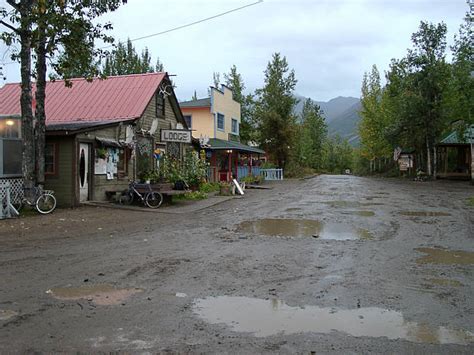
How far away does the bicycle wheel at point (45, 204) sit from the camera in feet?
47.2

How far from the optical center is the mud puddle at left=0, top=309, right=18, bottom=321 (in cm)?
485

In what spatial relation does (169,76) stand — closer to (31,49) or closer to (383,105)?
(31,49)

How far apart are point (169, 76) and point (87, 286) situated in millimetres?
18796

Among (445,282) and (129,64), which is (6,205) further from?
(129,64)

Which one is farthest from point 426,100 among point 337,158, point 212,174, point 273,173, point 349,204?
point 337,158

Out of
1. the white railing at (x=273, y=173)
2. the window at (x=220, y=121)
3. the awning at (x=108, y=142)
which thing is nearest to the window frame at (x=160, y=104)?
the awning at (x=108, y=142)

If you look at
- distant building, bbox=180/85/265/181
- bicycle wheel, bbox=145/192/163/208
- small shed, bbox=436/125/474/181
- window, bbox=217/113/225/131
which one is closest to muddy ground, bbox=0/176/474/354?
bicycle wheel, bbox=145/192/163/208

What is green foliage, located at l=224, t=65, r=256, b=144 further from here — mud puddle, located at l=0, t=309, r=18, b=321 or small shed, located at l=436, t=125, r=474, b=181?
mud puddle, located at l=0, t=309, r=18, b=321

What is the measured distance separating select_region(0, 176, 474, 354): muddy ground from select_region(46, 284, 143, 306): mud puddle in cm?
1

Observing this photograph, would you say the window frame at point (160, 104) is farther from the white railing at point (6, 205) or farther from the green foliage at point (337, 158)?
the green foliage at point (337, 158)

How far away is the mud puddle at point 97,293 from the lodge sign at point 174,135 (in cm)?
1485

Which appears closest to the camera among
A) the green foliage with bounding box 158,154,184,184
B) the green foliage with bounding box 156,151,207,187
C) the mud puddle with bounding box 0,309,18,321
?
the mud puddle with bounding box 0,309,18,321

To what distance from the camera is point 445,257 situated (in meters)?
8.05

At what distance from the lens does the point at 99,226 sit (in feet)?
39.0
